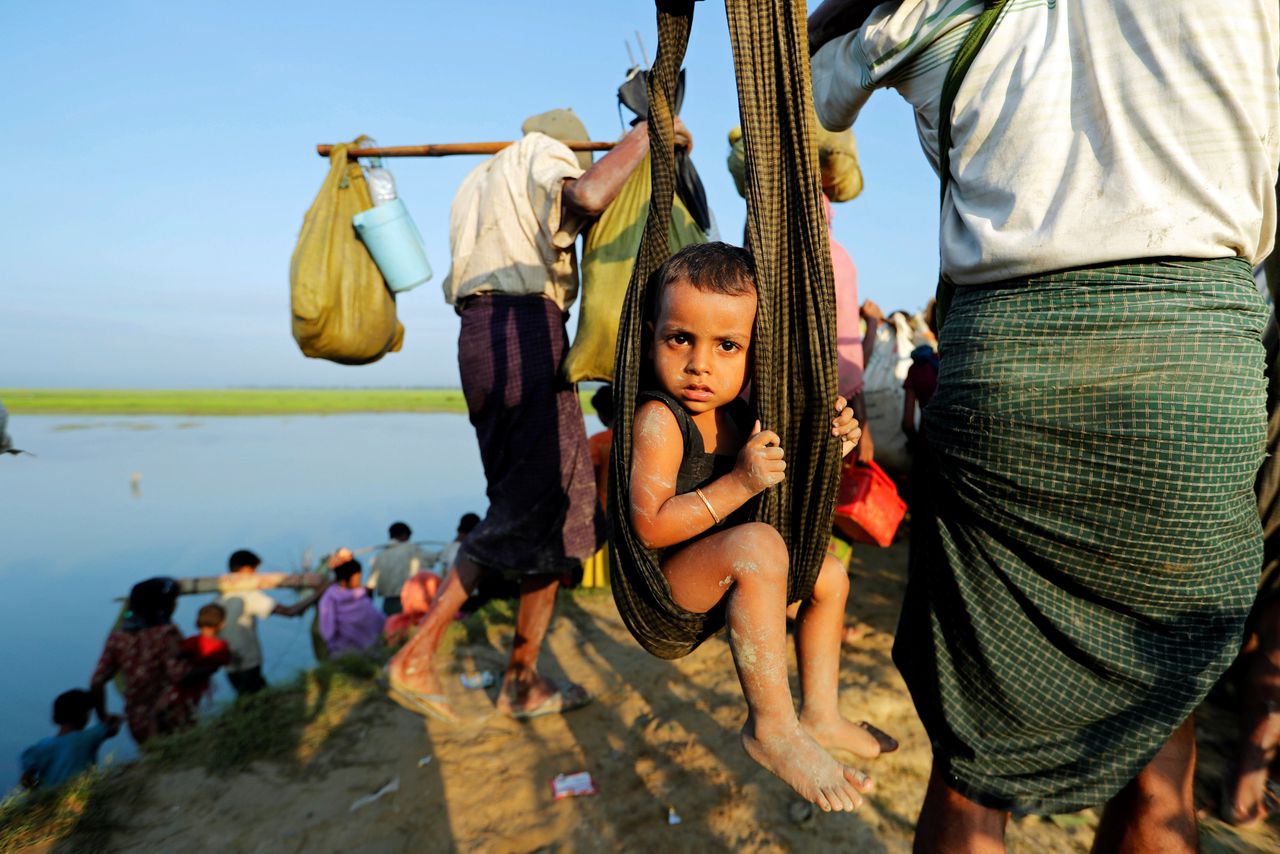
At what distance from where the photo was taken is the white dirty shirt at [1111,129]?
1.02 m

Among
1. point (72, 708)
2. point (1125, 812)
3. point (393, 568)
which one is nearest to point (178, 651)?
point (72, 708)

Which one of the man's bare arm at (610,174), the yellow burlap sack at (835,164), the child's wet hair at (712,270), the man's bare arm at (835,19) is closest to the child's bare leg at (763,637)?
the child's wet hair at (712,270)

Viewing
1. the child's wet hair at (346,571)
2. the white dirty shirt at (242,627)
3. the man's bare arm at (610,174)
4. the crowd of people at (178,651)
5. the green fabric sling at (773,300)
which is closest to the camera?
the green fabric sling at (773,300)

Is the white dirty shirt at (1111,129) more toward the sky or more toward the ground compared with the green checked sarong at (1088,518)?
more toward the sky

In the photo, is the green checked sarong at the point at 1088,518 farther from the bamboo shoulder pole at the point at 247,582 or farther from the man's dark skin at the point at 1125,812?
the bamboo shoulder pole at the point at 247,582

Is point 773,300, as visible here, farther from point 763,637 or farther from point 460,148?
point 460,148

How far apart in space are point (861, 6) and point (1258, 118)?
0.74 meters

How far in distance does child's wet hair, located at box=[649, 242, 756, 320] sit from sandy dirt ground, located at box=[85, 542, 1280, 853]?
1.84 meters

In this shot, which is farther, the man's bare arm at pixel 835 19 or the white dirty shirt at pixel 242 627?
the white dirty shirt at pixel 242 627

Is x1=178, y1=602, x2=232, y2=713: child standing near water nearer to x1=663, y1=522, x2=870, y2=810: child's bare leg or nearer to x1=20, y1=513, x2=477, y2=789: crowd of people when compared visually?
x1=20, y1=513, x2=477, y2=789: crowd of people

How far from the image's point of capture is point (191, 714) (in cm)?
397

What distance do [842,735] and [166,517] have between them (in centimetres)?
1401

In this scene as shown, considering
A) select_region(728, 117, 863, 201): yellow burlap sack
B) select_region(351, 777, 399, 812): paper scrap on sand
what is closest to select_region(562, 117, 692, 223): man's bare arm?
select_region(728, 117, 863, 201): yellow burlap sack

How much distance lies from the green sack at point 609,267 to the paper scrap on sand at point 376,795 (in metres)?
1.78
